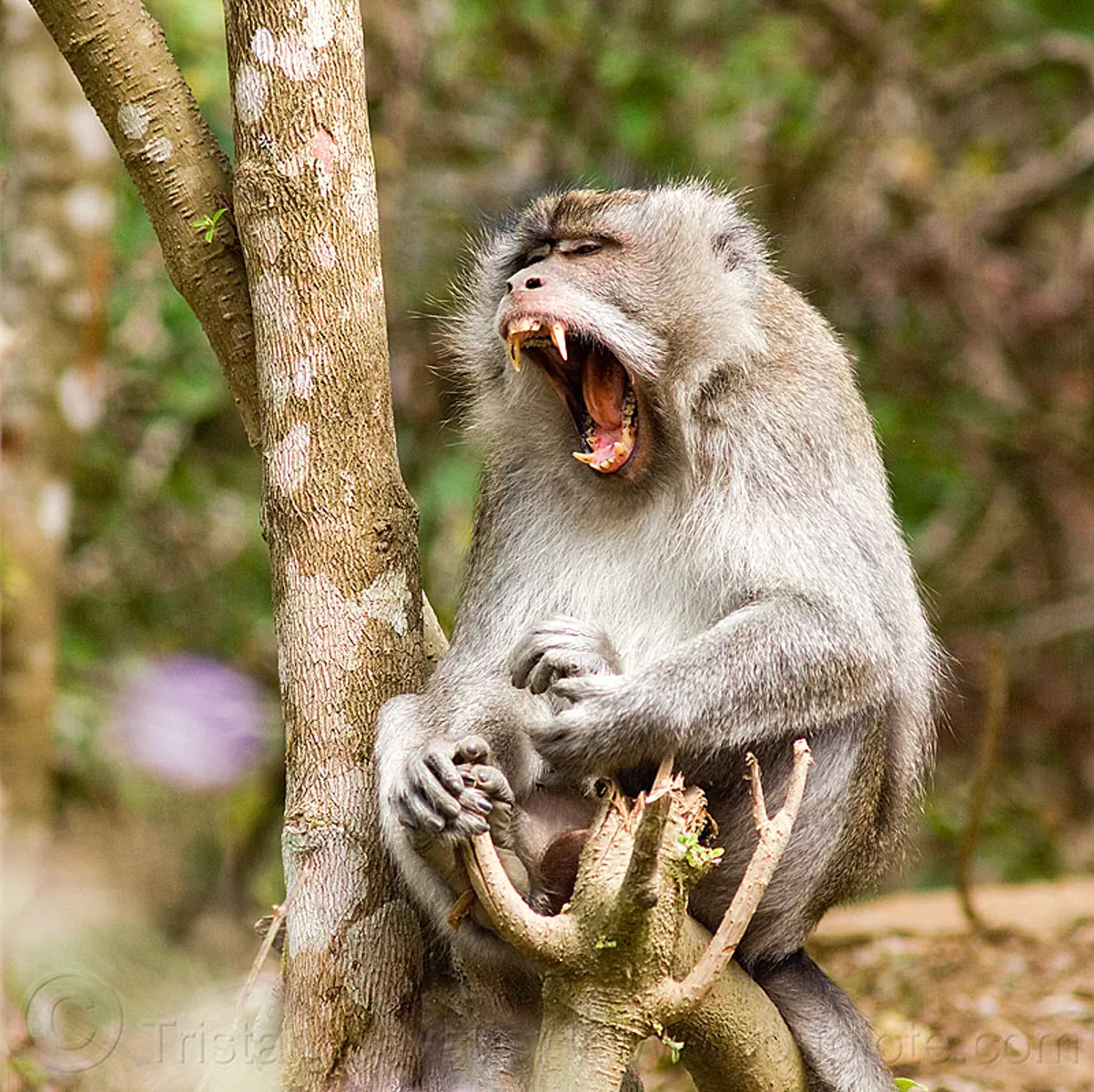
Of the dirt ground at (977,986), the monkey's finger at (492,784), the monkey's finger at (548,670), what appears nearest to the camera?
the monkey's finger at (492,784)

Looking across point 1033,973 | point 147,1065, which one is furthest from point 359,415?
point 1033,973

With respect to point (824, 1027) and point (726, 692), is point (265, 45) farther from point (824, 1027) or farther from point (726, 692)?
point (824, 1027)

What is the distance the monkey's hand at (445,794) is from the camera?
3066mm

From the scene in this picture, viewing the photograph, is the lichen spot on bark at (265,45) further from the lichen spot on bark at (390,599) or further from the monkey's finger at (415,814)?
the monkey's finger at (415,814)

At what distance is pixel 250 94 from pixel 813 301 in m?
5.21

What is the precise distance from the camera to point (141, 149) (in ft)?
11.0

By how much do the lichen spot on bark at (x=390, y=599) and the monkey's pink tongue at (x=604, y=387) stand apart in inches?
27.8

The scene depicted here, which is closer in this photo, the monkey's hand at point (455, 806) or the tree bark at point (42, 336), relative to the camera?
the monkey's hand at point (455, 806)

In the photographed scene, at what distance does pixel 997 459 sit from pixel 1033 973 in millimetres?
3849

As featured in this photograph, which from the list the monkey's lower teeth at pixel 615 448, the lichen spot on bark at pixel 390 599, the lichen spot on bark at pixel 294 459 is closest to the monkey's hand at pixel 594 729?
the lichen spot on bark at pixel 390 599

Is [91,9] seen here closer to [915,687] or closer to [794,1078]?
[915,687]

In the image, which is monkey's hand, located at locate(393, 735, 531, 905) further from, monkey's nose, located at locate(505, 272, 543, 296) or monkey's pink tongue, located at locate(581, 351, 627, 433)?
monkey's nose, located at locate(505, 272, 543, 296)

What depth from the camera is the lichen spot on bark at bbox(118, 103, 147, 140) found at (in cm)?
332

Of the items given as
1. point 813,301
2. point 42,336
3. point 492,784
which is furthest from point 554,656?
point 813,301
